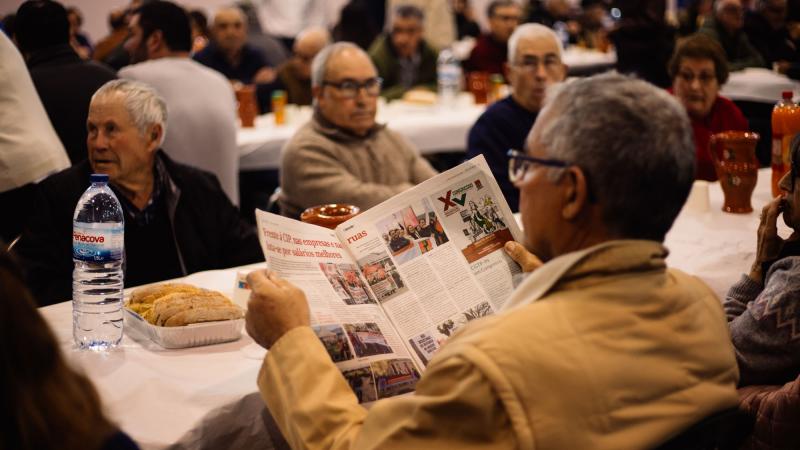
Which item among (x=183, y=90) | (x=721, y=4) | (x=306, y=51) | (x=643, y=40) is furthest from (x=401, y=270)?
(x=721, y=4)

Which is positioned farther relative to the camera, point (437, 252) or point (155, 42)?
point (155, 42)

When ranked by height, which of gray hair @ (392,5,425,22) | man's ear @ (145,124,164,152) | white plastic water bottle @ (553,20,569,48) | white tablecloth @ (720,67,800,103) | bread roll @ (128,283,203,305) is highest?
gray hair @ (392,5,425,22)

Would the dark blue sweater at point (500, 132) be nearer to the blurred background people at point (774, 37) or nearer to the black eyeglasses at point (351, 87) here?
the black eyeglasses at point (351, 87)

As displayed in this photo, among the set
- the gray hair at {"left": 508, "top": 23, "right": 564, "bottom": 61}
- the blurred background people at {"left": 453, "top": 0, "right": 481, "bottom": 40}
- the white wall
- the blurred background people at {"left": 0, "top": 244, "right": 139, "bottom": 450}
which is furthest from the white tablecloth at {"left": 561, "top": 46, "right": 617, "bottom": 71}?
the blurred background people at {"left": 0, "top": 244, "right": 139, "bottom": 450}

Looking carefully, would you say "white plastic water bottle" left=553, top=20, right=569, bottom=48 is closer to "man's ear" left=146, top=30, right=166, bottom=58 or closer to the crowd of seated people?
the crowd of seated people

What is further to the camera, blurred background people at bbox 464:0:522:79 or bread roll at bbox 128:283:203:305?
blurred background people at bbox 464:0:522:79

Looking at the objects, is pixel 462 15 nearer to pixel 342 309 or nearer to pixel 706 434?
pixel 342 309

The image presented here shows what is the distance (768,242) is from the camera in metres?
1.98

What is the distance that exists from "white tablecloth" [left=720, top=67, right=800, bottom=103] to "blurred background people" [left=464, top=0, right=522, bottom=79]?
92.2 inches

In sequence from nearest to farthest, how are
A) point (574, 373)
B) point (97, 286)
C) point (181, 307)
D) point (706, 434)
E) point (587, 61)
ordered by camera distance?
1. point (574, 373)
2. point (706, 434)
3. point (181, 307)
4. point (97, 286)
5. point (587, 61)

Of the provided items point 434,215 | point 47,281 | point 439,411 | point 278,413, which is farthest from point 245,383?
point 47,281

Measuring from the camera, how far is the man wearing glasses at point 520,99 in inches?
142

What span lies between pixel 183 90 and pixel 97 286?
2.13m

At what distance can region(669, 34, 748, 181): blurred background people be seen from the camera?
3.56 m
